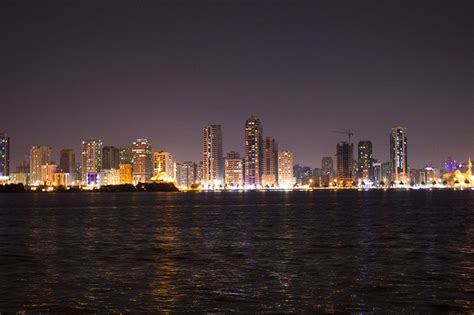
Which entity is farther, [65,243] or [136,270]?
[65,243]

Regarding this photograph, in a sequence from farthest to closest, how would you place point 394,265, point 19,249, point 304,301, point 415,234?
point 415,234
point 19,249
point 394,265
point 304,301

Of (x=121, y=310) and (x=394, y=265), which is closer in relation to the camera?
(x=121, y=310)

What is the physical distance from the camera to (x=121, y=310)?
2642 centimetres

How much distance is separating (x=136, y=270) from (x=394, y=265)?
14.9 metres

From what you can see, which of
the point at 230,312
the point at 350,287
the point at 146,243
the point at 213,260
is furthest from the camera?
the point at 146,243

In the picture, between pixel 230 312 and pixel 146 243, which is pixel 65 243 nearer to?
pixel 146 243

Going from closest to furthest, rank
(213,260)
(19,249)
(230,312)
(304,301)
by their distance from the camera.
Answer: (230,312) → (304,301) → (213,260) → (19,249)

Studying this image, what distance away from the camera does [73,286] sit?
106 feet

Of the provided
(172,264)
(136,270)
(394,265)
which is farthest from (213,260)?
(394,265)

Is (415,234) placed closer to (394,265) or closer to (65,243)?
(394,265)

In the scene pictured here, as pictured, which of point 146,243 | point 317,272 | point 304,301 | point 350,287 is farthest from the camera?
point 146,243

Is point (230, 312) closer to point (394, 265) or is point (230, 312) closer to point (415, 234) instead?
point (394, 265)

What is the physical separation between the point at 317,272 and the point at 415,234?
1158 inches

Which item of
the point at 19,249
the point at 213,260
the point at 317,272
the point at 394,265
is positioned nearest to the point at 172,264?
the point at 213,260
